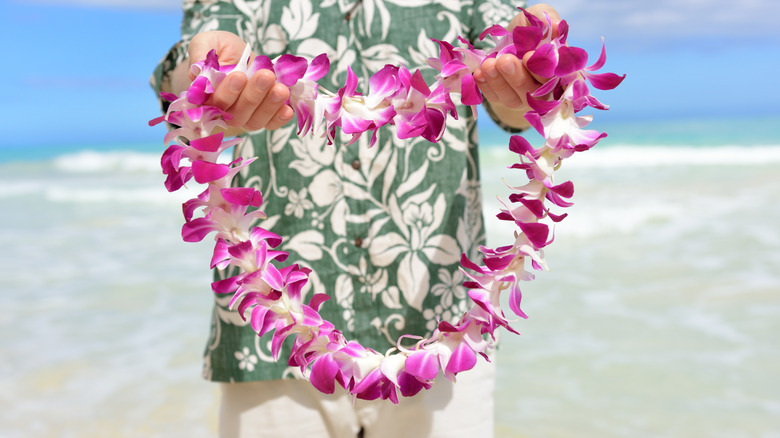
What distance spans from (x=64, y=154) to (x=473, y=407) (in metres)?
17.4

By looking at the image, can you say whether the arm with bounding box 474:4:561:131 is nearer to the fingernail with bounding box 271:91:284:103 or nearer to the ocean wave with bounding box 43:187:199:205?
the fingernail with bounding box 271:91:284:103

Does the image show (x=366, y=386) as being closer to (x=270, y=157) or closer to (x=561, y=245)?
(x=270, y=157)

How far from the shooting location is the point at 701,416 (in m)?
2.80

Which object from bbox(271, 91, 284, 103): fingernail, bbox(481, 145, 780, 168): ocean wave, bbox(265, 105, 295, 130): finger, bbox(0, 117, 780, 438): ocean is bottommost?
bbox(0, 117, 780, 438): ocean

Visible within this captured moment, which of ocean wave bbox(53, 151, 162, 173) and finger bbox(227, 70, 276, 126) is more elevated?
finger bbox(227, 70, 276, 126)

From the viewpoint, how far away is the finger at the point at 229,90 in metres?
0.82

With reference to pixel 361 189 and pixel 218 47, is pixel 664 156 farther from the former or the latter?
pixel 218 47

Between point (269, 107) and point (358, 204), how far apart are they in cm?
48

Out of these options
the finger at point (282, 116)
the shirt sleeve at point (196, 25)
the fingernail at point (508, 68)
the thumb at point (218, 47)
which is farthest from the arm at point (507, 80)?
the shirt sleeve at point (196, 25)

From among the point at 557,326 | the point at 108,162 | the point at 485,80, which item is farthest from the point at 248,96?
the point at 108,162

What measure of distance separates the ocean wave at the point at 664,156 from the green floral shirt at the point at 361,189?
9.23 metres

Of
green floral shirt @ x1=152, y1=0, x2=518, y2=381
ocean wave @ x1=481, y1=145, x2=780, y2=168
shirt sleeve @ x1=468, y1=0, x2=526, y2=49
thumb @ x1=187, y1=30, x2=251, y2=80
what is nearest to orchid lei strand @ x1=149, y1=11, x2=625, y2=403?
thumb @ x1=187, y1=30, x2=251, y2=80

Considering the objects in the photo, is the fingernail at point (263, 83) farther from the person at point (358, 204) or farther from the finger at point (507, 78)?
the person at point (358, 204)

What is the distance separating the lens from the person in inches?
52.2
